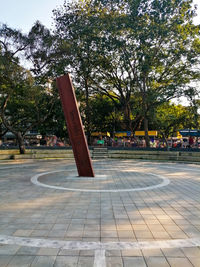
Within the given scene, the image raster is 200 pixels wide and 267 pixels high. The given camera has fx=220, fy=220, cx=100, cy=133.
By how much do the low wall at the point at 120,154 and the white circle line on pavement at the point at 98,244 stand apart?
50.4 feet

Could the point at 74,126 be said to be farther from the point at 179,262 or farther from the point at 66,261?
the point at 179,262

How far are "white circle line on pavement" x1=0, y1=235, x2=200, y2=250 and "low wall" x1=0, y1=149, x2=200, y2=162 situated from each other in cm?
1538

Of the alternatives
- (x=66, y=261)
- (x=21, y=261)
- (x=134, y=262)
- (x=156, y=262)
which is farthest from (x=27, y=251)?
(x=156, y=262)

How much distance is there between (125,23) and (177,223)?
1856 cm

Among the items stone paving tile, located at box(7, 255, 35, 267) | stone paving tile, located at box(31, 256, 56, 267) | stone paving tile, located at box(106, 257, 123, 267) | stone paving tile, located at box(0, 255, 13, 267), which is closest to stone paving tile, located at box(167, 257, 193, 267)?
stone paving tile, located at box(106, 257, 123, 267)

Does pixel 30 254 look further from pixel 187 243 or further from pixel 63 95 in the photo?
pixel 63 95

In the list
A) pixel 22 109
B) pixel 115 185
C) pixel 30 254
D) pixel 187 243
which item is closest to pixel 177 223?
pixel 187 243

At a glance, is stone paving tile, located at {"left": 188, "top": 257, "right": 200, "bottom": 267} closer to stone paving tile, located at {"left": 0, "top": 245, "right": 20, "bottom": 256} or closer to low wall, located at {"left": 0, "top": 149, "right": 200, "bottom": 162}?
stone paving tile, located at {"left": 0, "top": 245, "right": 20, "bottom": 256}

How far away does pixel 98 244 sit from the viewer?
4.06 meters

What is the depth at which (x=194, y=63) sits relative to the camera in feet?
67.8

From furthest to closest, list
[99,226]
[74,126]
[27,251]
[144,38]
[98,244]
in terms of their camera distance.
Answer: [144,38] → [74,126] → [99,226] → [98,244] → [27,251]

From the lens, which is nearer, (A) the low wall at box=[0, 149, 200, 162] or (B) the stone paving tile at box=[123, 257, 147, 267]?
(B) the stone paving tile at box=[123, 257, 147, 267]

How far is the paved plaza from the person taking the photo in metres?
3.61

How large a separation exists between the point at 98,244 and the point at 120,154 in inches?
678
